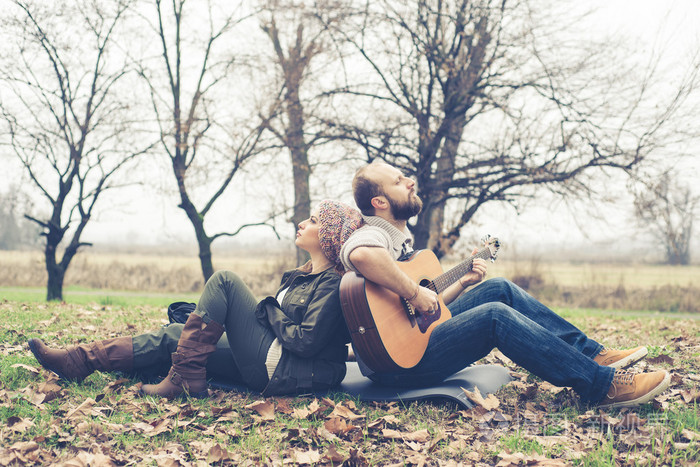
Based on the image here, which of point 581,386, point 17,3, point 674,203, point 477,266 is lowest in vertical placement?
point 581,386

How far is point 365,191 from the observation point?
A: 3523 mm

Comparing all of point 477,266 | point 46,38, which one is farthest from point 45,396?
point 46,38

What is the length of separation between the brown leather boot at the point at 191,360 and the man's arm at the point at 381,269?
0.97 metres

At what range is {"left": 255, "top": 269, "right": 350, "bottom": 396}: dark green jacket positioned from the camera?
3.17m

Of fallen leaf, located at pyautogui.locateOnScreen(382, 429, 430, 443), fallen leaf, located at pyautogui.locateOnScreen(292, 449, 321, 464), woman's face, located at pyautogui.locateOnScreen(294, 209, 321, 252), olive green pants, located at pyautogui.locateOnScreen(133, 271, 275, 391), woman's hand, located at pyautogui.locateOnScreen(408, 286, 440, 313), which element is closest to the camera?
fallen leaf, located at pyautogui.locateOnScreen(292, 449, 321, 464)

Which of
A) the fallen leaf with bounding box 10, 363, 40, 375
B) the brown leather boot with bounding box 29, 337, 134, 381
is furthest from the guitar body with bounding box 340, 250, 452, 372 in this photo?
the fallen leaf with bounding box 10, 363, 40, 375

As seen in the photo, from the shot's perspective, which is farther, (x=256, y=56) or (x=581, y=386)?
(x=256, y=56)

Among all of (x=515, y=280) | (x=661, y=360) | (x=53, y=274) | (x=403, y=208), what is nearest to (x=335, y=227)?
(x=403, y=208)

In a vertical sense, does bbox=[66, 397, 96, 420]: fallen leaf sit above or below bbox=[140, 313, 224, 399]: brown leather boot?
below

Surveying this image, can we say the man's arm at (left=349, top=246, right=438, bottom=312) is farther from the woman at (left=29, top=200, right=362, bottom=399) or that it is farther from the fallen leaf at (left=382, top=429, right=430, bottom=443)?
the fallen leaf at (left=382, top=429, right=430, bottom=443)

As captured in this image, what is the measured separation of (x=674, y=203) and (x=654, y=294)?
31.4 ft

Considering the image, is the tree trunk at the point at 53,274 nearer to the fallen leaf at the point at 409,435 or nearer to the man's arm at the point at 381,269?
the man's arm at the point at 381,269

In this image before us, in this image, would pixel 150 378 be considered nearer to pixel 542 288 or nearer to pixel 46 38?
pixel 46 38

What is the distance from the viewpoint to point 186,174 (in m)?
11.1
